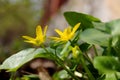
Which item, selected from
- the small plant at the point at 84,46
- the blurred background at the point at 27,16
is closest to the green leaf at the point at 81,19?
the small plant at the point at 84,46

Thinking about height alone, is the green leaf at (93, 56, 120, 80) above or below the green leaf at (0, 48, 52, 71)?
above


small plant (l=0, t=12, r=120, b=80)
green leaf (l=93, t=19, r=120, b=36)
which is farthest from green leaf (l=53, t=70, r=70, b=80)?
green leaf (l=93, t=19, r=120, b=36)

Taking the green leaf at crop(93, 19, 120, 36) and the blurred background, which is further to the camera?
the blurred background

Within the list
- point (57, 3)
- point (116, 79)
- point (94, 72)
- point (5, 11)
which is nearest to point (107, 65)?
point (116, 79)

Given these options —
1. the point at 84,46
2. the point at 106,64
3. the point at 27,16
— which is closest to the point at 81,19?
the point at 84,46

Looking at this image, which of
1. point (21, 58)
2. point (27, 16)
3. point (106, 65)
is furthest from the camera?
point (27, 16)

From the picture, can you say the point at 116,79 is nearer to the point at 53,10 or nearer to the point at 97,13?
the point at 97,13

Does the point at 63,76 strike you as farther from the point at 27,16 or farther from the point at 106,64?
the point at 27,16

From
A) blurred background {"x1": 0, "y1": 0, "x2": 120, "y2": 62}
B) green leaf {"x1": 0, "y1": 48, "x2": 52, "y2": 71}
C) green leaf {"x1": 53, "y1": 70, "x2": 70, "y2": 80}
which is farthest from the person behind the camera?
blurred background {"x1": 0, "y1": 0, "x2": 120, "y2": 62}

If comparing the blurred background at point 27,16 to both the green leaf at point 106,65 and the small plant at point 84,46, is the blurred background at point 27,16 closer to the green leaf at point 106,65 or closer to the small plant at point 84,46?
the small plant at point 84,46

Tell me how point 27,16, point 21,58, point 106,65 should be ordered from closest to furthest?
point 106,65, point 21,58, point 27,16

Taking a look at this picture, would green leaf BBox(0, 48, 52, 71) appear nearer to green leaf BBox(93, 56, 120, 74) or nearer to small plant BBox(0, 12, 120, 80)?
small plant BBox(0, 12, 120, 80)

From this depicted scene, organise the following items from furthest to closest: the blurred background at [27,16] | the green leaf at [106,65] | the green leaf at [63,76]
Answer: the blurred background at [27,16]
the green leaf at [63,76]
the green leaf at [106,65]
